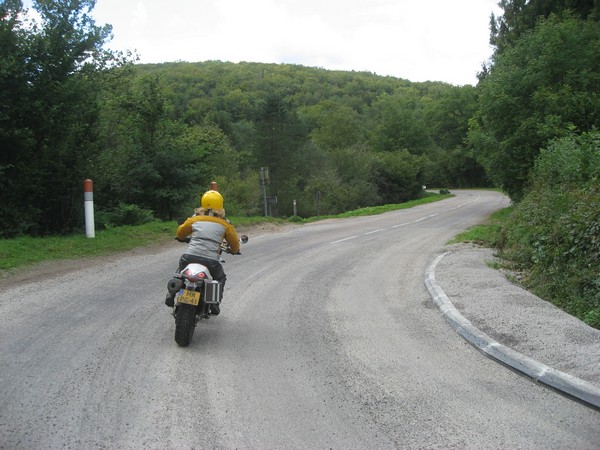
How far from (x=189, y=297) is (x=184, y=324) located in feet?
0.93

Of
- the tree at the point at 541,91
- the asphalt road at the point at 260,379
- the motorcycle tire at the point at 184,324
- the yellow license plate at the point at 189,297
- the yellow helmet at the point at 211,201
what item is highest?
the tree at the point at 541,91

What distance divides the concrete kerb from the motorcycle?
9.47 ft

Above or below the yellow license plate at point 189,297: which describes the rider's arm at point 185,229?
above

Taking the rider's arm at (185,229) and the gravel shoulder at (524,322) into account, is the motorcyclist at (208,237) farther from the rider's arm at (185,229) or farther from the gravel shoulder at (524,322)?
the gravel shoulder at (524,322)

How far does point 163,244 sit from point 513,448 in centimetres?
1058

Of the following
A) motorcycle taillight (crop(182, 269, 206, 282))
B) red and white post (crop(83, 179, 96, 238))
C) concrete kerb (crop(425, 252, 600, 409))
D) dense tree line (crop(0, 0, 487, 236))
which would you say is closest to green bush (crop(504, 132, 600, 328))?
concrete kerb (crop(425, 252, 600, 409))

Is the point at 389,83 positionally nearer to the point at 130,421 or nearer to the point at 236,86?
the point at 236,86

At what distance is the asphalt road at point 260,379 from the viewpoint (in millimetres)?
3422

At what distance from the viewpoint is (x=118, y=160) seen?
1571 centimetres

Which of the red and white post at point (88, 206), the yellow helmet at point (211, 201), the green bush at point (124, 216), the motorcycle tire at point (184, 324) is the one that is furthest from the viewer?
the green bush at point (124, 216)

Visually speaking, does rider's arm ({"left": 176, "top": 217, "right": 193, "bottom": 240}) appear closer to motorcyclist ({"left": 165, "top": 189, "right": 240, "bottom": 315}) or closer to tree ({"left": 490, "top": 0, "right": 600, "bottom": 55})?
motorcyclist ({"left": 165, "top": 189, "right": 240, "bottom": 315})

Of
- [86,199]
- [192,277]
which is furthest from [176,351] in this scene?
[86,199]

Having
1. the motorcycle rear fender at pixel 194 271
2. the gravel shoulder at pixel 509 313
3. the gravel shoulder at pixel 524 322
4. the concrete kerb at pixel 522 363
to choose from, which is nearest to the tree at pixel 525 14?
the gravel shoulder at pixel 509 313

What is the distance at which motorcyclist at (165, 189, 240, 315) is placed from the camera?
227 inches
